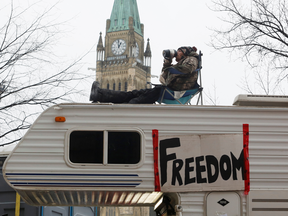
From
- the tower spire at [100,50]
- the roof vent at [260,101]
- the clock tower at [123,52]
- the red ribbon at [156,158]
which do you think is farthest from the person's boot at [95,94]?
the tower spire at [100,50]

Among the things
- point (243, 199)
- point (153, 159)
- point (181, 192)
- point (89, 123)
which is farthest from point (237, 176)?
point (89, 123)

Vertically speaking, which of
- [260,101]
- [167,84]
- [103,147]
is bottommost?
[103,147]

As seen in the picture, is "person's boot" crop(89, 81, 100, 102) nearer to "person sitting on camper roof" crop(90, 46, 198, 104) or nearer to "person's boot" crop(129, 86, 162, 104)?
"person sitting on camper roof" crop(90, 46, 198, 104)

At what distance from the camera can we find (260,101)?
19.4 feet

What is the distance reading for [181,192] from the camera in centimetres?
563

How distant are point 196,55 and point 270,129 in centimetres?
198

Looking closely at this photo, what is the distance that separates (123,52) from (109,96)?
87171 millimetres

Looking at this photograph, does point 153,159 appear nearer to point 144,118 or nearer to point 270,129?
point 144,118

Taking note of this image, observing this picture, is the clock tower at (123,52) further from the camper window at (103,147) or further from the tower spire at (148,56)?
the camper window at (103,147)

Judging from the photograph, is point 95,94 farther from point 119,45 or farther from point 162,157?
point 119,45

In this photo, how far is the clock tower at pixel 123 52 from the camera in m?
90.6

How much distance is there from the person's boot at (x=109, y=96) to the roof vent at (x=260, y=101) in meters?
1.54

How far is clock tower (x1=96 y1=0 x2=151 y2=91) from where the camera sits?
297 feet

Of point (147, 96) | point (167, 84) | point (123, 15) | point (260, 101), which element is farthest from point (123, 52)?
point (260, 101)
